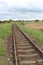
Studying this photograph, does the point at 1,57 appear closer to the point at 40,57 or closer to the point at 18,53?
the point at 18,53

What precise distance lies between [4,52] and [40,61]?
296 centimetres

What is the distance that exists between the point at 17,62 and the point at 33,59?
3.00 feet

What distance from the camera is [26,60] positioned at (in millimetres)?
10305

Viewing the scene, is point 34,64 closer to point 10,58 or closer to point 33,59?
point 33,59

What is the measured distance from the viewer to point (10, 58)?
36.2ft

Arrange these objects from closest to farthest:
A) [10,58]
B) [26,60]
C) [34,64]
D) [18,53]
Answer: [34,64]
[26,60]
[10,58]
[18,53]

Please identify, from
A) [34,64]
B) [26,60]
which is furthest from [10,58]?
[34,64]

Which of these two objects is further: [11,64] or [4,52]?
[4,52]

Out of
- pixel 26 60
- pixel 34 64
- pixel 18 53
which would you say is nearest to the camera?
pixel 34 64

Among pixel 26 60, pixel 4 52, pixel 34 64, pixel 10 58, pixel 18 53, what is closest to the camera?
pixel 34 64

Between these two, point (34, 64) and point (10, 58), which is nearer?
point (34, 64)

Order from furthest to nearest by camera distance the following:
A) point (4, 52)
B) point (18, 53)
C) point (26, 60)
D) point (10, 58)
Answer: point (4, 52), point (18, 53), point (10, 58), point (26, 60)

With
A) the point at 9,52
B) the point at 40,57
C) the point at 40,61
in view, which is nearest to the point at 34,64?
the point at 40,61

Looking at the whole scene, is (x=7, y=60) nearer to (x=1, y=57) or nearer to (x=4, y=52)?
(x=1, y=57)
